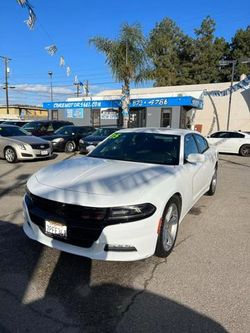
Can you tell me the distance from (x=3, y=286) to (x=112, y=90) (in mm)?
37941

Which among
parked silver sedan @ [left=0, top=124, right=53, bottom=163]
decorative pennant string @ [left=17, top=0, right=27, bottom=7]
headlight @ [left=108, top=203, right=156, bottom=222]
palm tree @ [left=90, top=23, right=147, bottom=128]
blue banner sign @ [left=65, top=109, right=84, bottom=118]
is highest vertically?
palm tree @ [left=90, top=23, right=147, bottom=128]

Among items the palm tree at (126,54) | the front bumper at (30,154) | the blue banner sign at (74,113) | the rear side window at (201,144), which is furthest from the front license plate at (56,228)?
the blue banner sign at (74,113)

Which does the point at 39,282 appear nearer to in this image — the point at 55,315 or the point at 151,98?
the point at 55,315

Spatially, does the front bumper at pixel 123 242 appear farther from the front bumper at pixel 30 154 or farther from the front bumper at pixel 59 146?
the front bumper at pixel 59 146

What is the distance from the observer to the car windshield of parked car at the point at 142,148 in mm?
4930

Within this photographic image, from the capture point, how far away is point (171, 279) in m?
3.56

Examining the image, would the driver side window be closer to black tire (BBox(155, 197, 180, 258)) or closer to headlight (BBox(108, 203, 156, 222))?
black tire (BBox(155, 197, 180, 258))

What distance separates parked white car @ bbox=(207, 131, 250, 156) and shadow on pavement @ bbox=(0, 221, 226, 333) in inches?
584

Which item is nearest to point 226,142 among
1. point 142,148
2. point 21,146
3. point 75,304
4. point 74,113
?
point 21,146

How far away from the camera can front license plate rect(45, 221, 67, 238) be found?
3457mm

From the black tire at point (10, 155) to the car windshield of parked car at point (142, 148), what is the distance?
7559 mm

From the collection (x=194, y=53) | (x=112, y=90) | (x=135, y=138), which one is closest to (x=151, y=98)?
(x=112, y=90)

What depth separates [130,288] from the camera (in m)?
3.37

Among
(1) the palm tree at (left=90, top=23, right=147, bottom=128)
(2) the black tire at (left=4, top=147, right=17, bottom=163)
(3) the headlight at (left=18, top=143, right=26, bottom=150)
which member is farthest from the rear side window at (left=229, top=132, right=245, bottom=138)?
(2) the black tire at (left=4, top=147, right=17, bottom=163)
